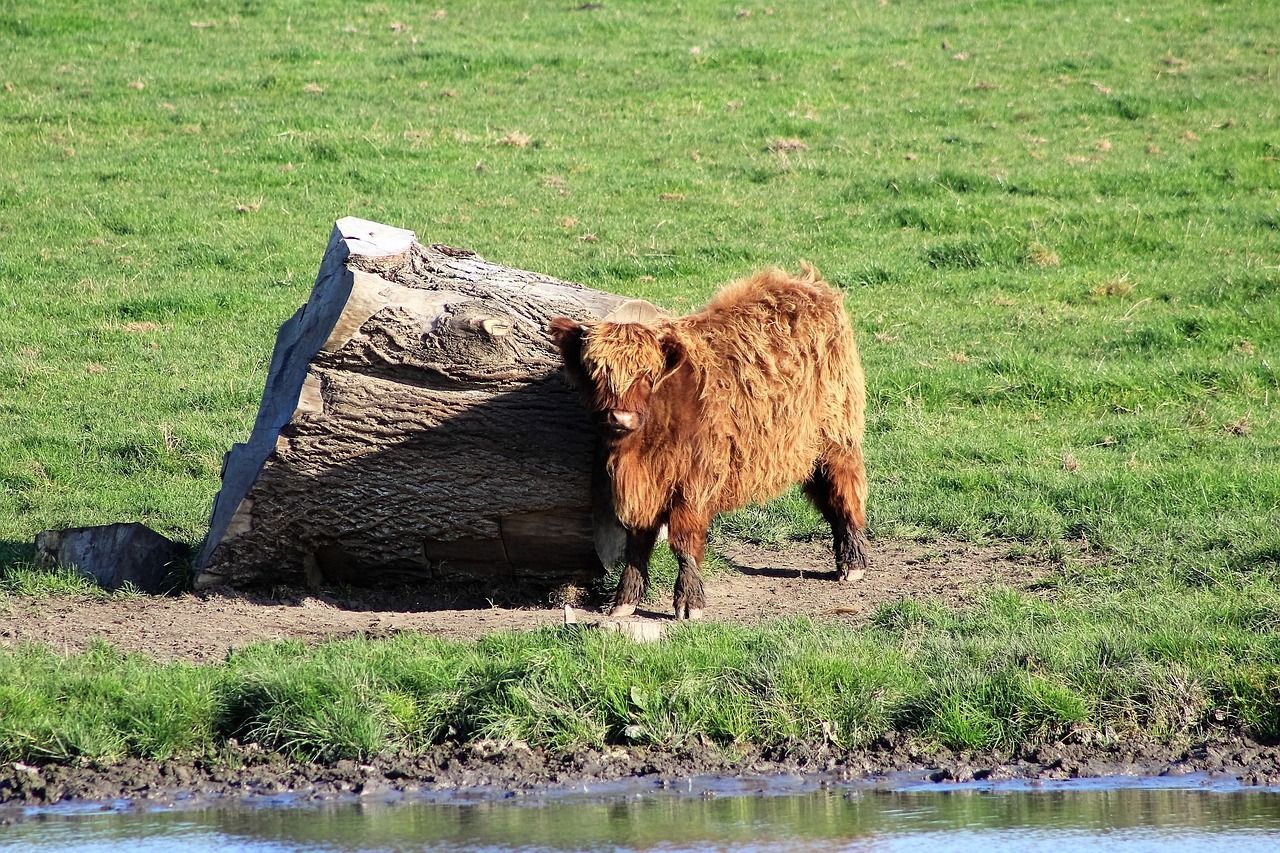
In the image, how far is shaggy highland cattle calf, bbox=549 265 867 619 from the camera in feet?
22.3

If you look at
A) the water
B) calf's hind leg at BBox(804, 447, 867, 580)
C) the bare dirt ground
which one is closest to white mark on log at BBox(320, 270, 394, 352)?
→ the bare dirt ground

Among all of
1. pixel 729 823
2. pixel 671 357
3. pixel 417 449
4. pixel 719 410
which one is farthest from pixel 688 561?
pixel 729 823

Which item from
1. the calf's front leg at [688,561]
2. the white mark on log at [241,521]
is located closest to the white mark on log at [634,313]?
the calf's front leg at [688,561]

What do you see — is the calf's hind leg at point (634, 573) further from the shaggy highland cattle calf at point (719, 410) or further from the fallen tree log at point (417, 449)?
the fallen tree log at point (417, 449)

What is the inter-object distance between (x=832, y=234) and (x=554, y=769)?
396 inches

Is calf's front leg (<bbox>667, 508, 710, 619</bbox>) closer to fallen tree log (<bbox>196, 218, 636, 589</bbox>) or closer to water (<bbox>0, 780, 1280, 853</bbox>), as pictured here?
fallen tree log (<bbox>196, 218, 636, 589</bbox>)

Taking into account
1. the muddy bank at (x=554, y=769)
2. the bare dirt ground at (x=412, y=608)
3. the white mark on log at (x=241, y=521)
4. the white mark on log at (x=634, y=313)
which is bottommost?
the muddy bank at (x=554, y=769)

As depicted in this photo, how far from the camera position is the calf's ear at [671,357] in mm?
6898

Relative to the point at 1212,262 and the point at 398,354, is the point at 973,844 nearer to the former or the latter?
the point at 398,354

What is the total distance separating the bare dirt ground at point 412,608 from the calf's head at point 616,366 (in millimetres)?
1089

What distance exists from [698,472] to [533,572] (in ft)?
3.93

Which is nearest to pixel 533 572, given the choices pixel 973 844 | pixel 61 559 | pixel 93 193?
pixel 61 559

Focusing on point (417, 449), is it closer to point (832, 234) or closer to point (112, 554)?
point (112, 554)

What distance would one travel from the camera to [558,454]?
7336mm
